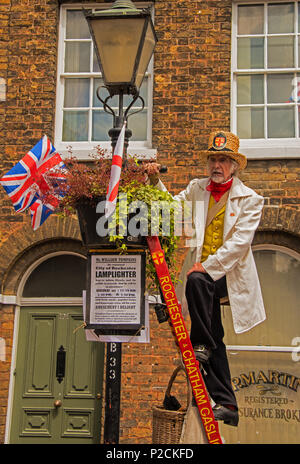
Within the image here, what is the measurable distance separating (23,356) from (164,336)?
6.25 ft

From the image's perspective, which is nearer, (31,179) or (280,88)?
(31,179)

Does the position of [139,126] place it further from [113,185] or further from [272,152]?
[113,185]

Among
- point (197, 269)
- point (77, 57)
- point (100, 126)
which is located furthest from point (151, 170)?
point (77, 57)

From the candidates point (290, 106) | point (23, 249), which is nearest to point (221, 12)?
point (290, 106)

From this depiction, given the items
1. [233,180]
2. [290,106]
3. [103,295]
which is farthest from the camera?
[290,106]

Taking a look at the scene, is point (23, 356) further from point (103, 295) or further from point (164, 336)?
point (103, 295)

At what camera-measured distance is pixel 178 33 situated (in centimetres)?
863

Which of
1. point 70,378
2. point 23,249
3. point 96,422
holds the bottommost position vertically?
point 96,422

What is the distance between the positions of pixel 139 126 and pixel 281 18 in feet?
7.91

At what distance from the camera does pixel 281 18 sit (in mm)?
8695

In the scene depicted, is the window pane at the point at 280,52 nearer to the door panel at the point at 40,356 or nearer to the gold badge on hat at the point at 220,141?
the gold badge on hat at the point at 220,141

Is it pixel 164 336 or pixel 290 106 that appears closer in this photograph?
pixel 164 336

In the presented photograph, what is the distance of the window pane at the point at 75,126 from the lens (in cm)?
875

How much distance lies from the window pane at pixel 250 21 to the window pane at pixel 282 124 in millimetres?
1188
